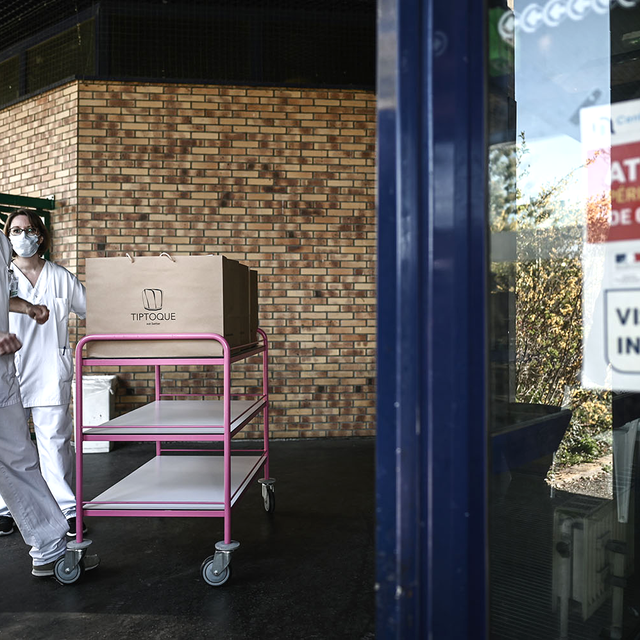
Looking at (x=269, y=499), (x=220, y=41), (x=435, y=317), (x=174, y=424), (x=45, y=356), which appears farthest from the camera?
(x=220, y=41)

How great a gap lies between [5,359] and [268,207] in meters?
3.24

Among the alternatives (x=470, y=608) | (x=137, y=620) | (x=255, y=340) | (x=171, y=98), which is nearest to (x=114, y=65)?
(x=171, y=98)

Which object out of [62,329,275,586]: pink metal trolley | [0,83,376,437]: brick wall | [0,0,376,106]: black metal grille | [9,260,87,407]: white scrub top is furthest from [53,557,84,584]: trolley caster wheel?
[0,0,376,106]: black metal grille

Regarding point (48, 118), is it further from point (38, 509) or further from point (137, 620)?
point (137, 620)

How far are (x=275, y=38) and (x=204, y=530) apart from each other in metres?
4.31

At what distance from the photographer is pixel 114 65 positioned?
538 cm

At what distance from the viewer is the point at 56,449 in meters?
3.31

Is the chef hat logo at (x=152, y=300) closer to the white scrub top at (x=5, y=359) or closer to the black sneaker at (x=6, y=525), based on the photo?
the white scrub top at (x=5, y=359)

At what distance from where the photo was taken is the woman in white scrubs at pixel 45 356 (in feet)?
10.7

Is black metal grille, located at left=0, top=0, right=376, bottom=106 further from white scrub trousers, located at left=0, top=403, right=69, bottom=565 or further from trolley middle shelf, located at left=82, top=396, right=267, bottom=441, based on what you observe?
white scrub trousers, located at left=0, top=403, right=69, bottom=565

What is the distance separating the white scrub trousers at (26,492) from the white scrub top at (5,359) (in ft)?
0.16

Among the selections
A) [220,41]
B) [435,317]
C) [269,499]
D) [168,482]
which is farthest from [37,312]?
[220,41]

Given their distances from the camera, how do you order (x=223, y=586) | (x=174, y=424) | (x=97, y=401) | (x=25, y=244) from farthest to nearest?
(x=97, y=401) < (x=25, y=244) < (x=174, y=424) < (x=223, y=586)

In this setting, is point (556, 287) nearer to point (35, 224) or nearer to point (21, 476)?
point (21, 476)
